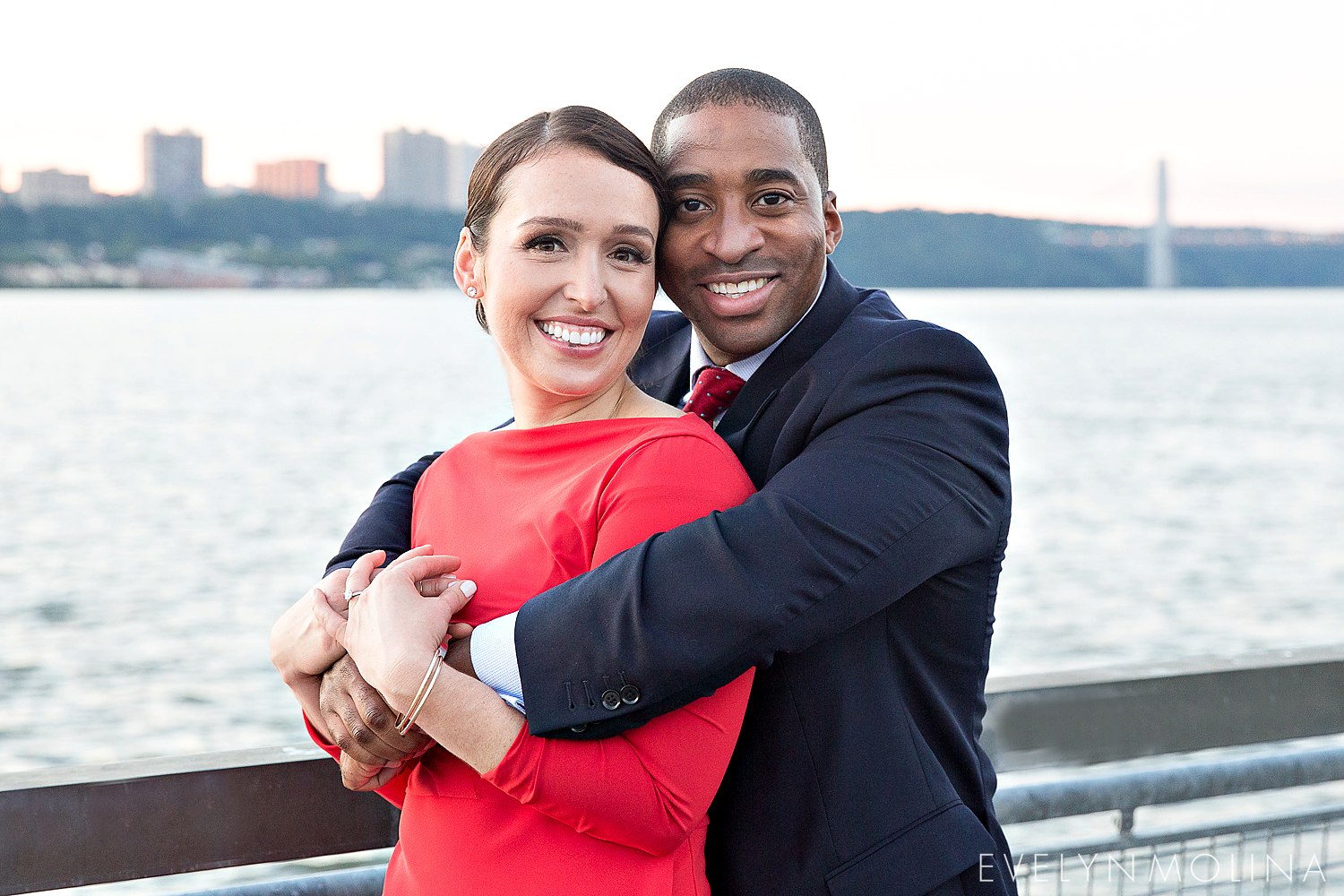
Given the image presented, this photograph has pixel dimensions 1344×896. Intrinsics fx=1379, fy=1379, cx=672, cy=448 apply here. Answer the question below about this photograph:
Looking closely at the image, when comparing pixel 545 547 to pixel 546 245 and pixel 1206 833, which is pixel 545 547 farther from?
pixel 1206 833

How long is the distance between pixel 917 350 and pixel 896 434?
14 centimetres

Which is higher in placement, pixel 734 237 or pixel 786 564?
pixel 734 237

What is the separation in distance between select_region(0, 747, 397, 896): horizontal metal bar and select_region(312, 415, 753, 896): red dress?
307mm

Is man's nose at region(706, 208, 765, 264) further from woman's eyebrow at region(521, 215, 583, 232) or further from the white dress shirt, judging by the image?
the white dress shirt

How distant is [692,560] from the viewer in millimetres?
1662

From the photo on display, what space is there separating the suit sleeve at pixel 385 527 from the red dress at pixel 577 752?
190 millimetres

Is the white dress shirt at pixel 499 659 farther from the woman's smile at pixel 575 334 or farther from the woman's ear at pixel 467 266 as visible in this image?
the woman's ear at pixel 467 266

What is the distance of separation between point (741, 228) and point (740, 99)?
200 mm

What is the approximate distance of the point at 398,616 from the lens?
1749 mm

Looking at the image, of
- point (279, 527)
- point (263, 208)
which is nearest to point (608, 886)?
point (279, 527)

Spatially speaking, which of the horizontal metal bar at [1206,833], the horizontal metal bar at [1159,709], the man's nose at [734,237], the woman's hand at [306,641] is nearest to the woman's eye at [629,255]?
the man's nose at [734,237]

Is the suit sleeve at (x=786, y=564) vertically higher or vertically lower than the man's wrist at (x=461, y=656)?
higher

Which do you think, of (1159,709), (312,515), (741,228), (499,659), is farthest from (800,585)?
(312,515)

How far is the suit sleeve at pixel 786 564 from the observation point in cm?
166
